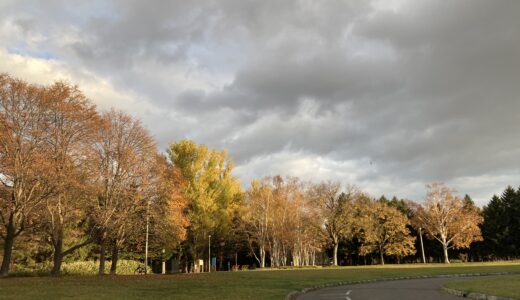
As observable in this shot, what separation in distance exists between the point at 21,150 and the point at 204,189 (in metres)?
30.6

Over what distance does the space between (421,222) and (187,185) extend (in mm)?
47825

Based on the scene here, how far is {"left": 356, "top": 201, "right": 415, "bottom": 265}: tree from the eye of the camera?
78.9m

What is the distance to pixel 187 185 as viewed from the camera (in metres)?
56.4

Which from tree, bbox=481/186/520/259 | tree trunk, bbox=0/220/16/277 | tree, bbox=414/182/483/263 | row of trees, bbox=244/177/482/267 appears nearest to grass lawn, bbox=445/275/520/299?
tree trunk, bbox=0/220/16/277

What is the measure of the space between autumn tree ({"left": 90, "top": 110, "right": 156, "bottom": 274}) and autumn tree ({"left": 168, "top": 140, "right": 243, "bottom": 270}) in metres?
16.9

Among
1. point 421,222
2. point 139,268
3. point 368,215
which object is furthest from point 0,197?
point 421,222

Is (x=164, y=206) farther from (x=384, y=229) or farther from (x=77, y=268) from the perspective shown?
(x=384, y=229)

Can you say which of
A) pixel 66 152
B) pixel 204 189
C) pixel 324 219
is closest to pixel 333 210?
pixel 324 219

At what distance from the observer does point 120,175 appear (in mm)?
37000

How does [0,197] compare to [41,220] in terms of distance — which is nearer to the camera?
[0,197]

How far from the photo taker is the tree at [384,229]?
7886cm

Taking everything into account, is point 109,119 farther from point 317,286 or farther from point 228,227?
point 228,227

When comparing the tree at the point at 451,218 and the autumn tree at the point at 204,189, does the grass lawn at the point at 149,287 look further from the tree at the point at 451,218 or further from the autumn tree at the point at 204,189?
the tree at the point at 451,218

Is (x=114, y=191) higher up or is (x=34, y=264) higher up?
(x=114, y=191)
